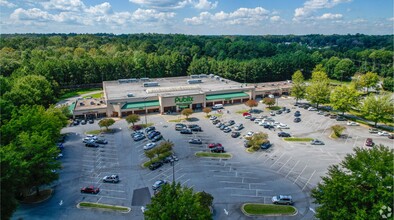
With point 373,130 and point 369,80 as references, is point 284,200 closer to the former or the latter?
point 373,130

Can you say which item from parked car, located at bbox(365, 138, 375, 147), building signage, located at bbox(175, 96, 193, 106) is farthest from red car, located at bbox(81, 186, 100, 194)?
parked car, located at bbox(365, 138, 375, 147)

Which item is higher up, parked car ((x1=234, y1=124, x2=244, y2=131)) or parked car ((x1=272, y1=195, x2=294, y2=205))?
parked car ((x1=234, y1=124, x2=244, y2=131))

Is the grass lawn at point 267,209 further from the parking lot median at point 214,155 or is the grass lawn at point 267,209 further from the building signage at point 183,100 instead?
the building signage at point 183,100

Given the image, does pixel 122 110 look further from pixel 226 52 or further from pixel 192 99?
pixel 226 52

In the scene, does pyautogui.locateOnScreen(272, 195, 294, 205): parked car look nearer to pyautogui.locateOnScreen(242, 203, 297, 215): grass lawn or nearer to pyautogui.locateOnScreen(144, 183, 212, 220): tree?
pyautogui.locateOnScreen(242, 203, 297, 215): grass lawn

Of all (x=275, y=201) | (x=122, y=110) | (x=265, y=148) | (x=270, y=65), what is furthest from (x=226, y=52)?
(x=275, y=201)

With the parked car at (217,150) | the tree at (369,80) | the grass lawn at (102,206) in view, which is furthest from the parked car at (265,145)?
the tree at (369,80)

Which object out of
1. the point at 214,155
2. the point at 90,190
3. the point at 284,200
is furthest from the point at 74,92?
the point at 284,200
